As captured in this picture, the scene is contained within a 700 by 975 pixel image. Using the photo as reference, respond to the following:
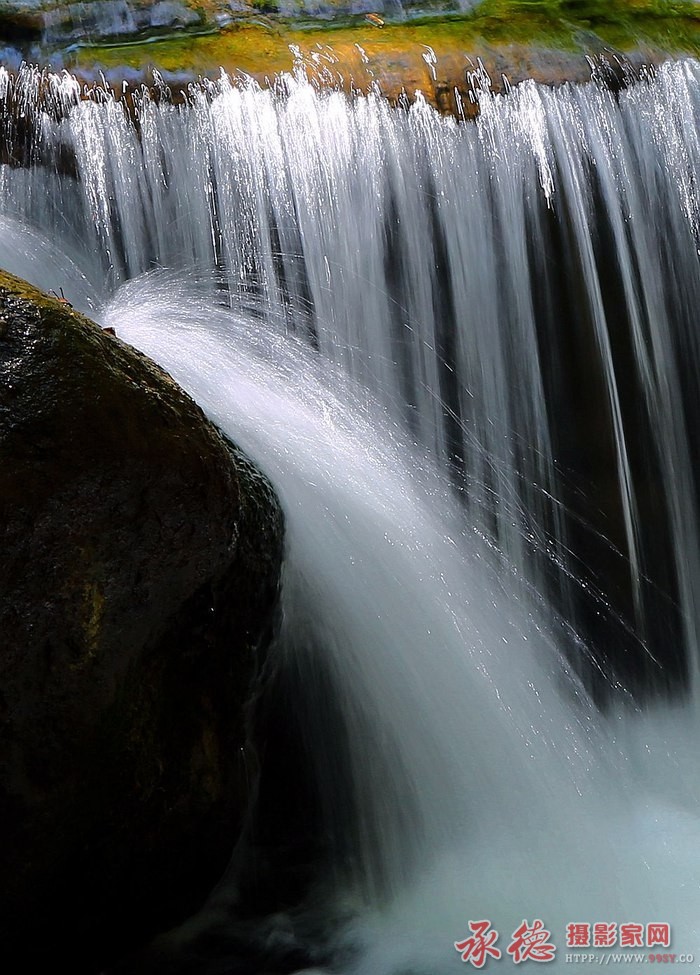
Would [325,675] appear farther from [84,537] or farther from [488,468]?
[488,468]

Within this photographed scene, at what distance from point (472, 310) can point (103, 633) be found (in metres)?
2.47

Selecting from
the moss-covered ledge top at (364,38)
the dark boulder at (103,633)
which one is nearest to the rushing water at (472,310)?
the moss-covered ledge top at (364,38)

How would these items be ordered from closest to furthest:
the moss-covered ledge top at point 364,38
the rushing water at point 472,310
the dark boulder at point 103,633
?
1. the dark boulder at point 103,633
2. the rushing water at point 472,310
3. the moss-covered ledge top at point 364,38

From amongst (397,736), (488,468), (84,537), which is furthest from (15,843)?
(488,468)

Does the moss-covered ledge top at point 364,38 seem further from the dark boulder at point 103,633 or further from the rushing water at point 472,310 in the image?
the dark boulder at point 103,633

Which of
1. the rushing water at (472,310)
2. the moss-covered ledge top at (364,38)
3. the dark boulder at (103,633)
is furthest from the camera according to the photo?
the moss-covered ledge top at (364,38)

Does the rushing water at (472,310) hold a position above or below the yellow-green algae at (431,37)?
below

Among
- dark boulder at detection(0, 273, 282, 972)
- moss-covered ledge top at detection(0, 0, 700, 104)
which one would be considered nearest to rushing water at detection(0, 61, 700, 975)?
moss-covered ledge top at detection(0, 0, 700, 104)

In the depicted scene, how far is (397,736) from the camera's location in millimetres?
3090

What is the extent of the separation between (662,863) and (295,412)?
183cm

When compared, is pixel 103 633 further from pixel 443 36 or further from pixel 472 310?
pixel 443 36

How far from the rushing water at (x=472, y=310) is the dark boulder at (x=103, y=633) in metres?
0.92

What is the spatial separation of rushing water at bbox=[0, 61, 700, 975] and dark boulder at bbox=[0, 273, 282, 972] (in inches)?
36.1

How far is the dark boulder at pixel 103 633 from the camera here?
7.11ft
